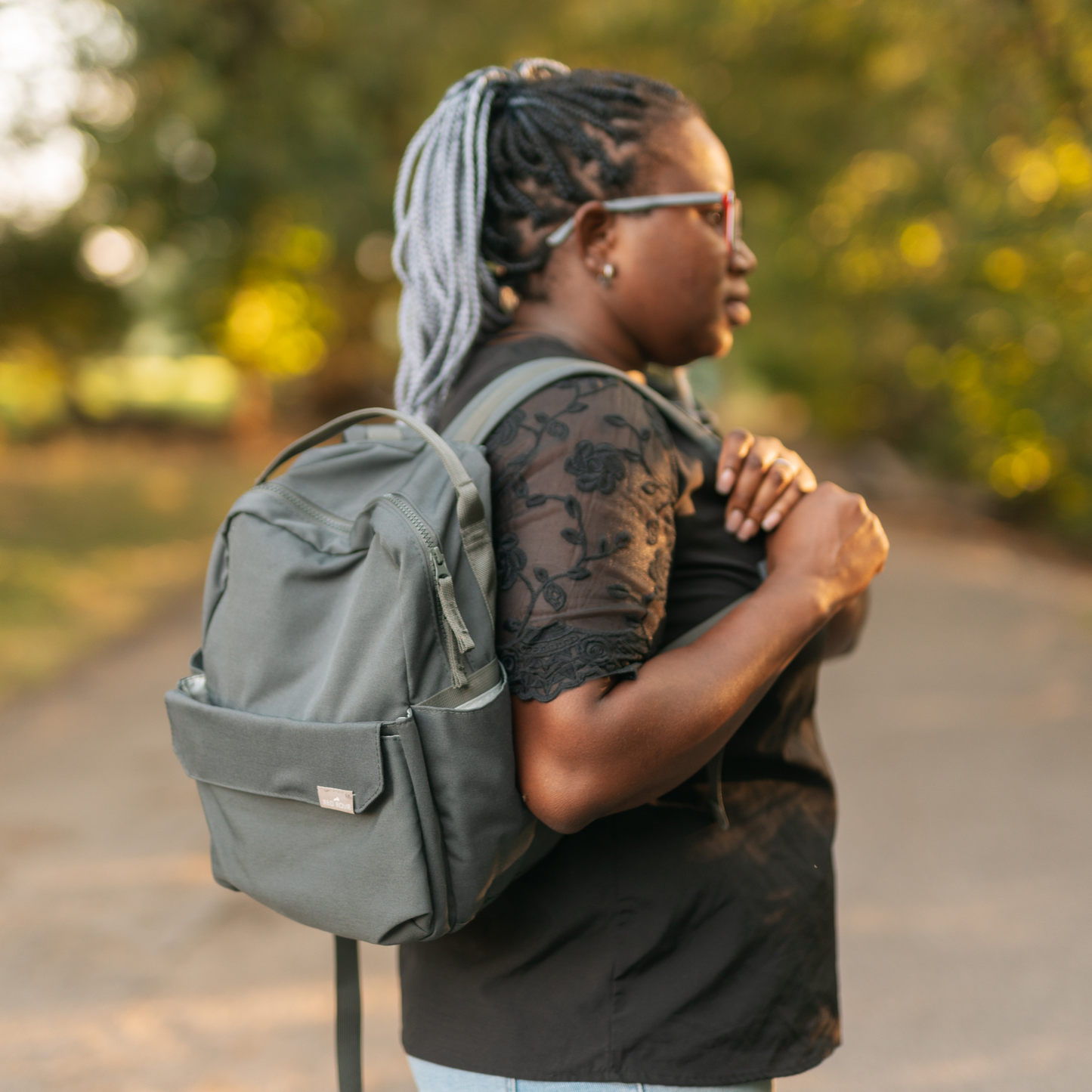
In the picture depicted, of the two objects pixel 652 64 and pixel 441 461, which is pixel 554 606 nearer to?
pixel 441 461

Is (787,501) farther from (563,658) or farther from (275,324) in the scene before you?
(275,324)

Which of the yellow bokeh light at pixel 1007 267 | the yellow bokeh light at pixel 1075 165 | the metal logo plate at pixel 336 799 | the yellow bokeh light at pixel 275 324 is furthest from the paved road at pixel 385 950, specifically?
the yellow bokeh light at pixel 275 324

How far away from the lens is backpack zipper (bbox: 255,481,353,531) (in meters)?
1.32

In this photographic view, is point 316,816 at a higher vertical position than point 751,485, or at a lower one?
lower

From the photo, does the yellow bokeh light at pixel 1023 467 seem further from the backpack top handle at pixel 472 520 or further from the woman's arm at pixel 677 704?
the backpack top handle at pixel 472 520

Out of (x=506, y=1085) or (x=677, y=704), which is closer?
(x=677, y=704)

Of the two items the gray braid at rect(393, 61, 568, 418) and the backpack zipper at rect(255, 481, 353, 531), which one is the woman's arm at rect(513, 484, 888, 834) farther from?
the gray braid at rect(393, 61, 568, 418)

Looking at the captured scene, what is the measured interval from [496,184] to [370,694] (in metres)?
0.82

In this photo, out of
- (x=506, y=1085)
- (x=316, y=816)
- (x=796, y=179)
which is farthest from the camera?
(x=796, y=179)

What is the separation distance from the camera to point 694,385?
2.65 metres

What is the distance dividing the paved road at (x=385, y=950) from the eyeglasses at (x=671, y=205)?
98.7 inches

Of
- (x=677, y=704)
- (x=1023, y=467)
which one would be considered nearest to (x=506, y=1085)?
(x=677, y=704)

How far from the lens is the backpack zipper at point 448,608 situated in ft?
3.88

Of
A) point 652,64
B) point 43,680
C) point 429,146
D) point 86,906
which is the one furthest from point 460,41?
point 429,146
